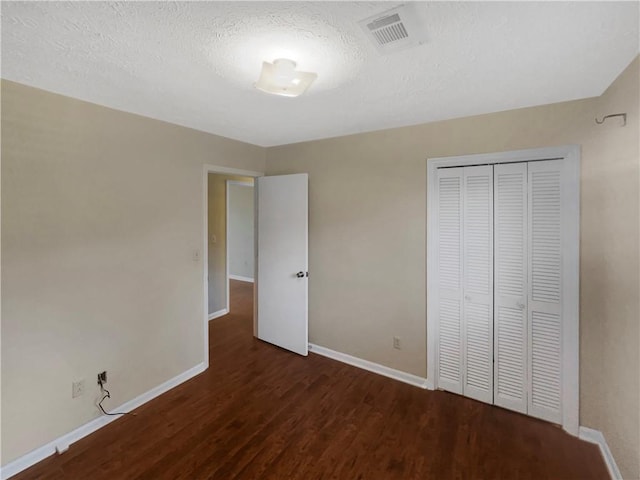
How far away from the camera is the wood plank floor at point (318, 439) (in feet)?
6.16

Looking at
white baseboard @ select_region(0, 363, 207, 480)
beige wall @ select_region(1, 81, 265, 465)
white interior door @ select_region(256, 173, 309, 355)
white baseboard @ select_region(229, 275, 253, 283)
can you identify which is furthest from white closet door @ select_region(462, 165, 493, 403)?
white baseboard @ select_region(229, 275, 253, 283)

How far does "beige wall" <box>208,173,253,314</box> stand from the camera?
4.57 m

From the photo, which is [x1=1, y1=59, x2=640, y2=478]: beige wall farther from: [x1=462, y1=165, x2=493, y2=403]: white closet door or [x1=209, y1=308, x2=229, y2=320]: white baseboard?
[x1=209, y1=308, x2=229, y2=320]: white baseboard

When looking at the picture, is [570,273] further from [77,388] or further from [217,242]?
[217,242]

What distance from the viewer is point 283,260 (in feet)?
11.6

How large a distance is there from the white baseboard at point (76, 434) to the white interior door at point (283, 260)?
1.09 metres

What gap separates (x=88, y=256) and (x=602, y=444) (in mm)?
3723

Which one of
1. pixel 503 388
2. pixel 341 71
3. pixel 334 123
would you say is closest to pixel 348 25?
pixel 341 71

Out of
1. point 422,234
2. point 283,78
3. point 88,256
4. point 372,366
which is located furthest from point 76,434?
point 422,234

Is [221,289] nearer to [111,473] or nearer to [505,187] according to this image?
[111,473]

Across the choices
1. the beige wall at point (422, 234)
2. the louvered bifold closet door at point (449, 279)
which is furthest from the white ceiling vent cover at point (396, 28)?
the louvered bifold closet door at point (449, 279)

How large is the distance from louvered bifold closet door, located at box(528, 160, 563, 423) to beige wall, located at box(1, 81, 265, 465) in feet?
9.40

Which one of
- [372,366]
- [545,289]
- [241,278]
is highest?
[545,289]

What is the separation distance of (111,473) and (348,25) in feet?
9.11
